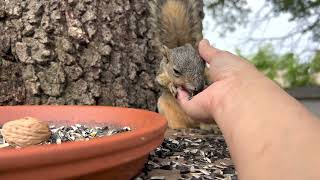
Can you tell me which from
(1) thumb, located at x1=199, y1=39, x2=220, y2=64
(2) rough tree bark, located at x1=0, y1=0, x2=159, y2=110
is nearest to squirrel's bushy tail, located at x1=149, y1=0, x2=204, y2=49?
(2) rough tree bark, located at x1=0, y1=0, x2=159, y2=110

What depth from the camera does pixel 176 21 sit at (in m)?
1.53

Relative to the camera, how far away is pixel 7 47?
118 cm

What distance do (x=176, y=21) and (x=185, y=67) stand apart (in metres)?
0.19

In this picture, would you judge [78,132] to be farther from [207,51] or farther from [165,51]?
[165,51]

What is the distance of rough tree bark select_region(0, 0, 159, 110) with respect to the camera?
1185 mm

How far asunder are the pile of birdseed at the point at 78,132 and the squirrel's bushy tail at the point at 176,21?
0.57 metres

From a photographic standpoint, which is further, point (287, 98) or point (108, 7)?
point (108, 7)

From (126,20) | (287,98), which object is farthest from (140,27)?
(287,98)

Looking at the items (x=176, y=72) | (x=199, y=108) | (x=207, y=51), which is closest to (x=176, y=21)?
(x=176, y=72)

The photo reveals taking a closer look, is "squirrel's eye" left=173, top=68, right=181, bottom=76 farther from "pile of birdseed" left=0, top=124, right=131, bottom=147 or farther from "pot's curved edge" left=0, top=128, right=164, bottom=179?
"pot's curved edge" left=0, top=128, right=164, bottom=179

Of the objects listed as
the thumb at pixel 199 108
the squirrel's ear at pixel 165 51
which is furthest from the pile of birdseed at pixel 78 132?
the squirrel's ear at pixel 165 51

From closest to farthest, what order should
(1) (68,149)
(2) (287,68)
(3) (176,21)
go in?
(1) (68,149), (3) (176,21), (2) (287,68)

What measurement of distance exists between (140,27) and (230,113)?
0.68 meters

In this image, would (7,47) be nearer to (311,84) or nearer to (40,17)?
(40,17)
